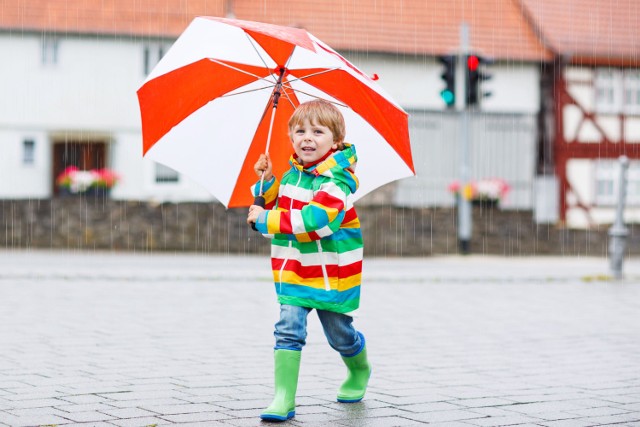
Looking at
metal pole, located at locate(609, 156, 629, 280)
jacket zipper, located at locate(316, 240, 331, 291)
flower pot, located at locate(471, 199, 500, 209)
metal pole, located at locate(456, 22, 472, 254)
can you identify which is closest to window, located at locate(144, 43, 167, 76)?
flower pot, located at locate(471, 199, 500, 209)

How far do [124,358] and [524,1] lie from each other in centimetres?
2851

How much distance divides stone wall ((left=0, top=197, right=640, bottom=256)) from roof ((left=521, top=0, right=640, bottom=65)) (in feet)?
36.0

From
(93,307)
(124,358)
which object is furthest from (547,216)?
(124,358)

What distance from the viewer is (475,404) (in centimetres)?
604

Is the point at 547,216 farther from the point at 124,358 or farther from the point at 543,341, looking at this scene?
the point at 124,358

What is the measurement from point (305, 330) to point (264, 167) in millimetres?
772

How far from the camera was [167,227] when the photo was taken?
22.9 meters

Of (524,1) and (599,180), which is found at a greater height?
(524,1)

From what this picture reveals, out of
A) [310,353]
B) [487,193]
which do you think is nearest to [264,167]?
[310,353]

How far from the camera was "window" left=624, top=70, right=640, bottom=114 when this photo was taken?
3284cm

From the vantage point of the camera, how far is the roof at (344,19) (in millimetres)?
31656

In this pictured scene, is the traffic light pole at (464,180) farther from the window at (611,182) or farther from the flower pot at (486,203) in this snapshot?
the window at (611,182)

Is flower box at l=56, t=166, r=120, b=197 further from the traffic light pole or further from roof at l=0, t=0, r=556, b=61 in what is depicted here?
the traffic light pole

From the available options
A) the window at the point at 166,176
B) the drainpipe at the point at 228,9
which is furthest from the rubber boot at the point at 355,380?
the drainpipe at the point at 228,9
